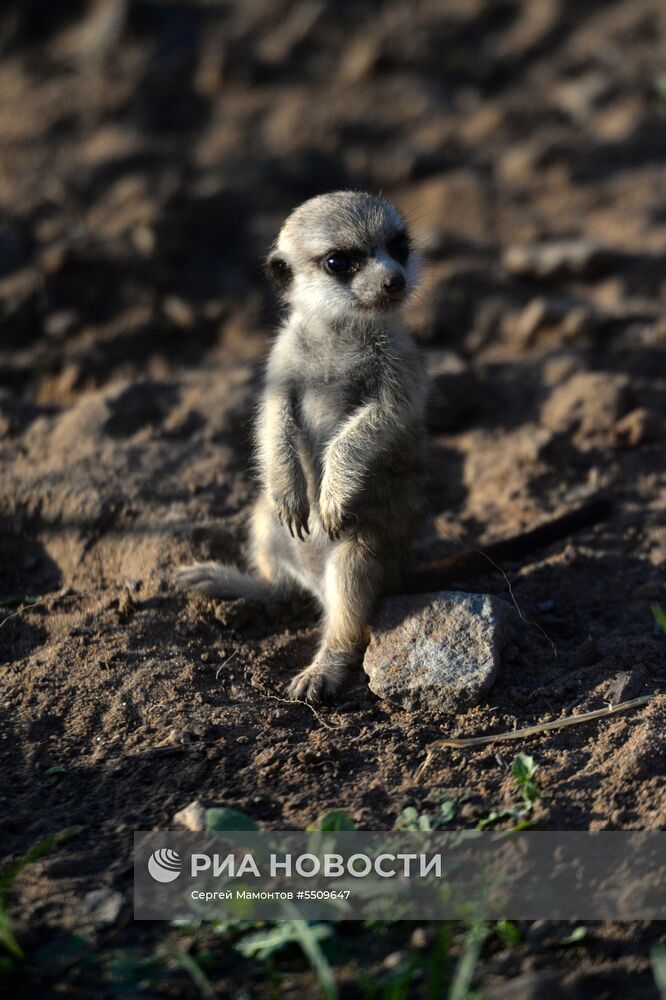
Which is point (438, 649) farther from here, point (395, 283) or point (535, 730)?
point (395, 283)

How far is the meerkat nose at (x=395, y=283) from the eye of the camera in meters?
3.71

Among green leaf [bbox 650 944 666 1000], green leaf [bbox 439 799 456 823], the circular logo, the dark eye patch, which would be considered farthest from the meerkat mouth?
green leaf [bbox 650 944 666 1000]

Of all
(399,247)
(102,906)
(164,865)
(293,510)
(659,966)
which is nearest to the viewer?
(659,966)

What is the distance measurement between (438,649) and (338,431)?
928mm

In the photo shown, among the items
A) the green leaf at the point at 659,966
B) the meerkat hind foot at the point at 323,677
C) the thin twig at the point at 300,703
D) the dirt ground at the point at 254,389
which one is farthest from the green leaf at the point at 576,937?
the meerkat hind foot at the point at 323,677

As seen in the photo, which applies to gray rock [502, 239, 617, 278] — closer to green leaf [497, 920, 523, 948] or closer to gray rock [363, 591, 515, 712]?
gray rock [363, 591, 515, 712]

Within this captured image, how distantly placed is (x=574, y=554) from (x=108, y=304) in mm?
3195

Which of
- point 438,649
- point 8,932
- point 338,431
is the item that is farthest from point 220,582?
point 8,932

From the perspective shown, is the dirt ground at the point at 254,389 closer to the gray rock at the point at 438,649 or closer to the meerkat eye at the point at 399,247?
the gray rock at the point at 438,649

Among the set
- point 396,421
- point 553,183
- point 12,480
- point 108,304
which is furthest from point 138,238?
point 396,421

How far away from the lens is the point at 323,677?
11.6 feet
